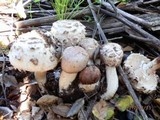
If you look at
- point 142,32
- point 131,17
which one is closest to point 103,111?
point 142,32

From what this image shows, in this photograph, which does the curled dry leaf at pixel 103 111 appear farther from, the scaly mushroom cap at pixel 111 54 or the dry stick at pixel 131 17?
the dry stick at pixel 131 17

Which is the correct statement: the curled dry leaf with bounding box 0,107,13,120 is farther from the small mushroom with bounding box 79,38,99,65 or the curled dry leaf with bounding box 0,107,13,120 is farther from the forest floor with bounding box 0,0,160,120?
the small mushroom with bounding box 79,38,99,65

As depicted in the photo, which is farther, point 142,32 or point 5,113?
point 142,32

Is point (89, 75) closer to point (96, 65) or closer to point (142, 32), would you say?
point (96, 65)

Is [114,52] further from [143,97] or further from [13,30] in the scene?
[13,30]

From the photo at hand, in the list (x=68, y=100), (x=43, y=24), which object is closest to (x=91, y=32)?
(x=43, y=24)

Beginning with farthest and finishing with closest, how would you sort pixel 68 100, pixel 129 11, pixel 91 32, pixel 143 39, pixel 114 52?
1. pixel 129 11
2. pixel 91 32
3. pixel 143 39
4. pixel 68 100
5. pixel 114 52
